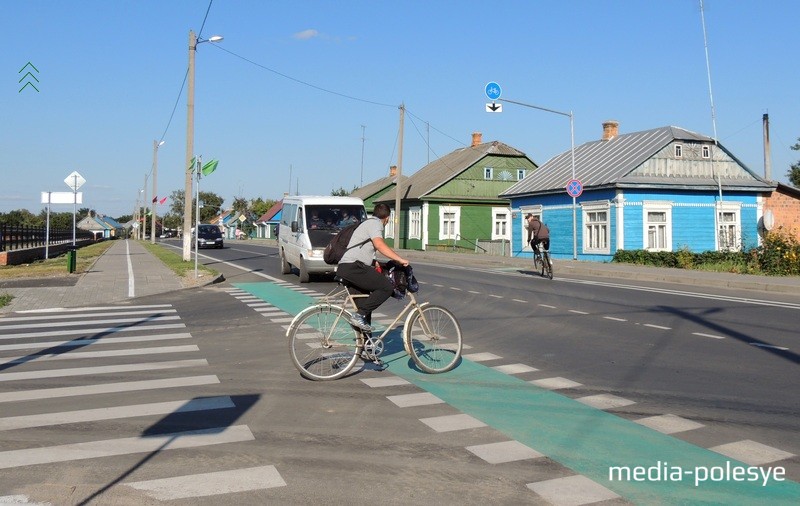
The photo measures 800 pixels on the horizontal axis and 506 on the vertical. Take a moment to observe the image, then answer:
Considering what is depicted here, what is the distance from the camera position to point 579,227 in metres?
35.2

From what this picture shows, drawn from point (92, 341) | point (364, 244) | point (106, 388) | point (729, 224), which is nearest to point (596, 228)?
point (729, 224)

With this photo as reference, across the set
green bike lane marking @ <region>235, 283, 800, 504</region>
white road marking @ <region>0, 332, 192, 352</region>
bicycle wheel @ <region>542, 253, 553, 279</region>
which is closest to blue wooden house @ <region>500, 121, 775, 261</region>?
bicycle wheel @ <region>542, 253, 553, 279</region>

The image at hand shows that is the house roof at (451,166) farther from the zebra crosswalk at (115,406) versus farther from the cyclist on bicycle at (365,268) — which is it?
the cyclist on bicycle at (365,268)

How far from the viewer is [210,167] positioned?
20.7 metres

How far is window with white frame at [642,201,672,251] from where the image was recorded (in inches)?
1281

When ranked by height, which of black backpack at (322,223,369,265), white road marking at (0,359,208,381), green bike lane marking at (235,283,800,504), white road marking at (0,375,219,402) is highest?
black backpack at (322,223,369,265)

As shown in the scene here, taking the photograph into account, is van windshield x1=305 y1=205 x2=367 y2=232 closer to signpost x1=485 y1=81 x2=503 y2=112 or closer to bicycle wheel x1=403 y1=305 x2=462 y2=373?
signpost x1=485 y1=81 x2=503 y2=112

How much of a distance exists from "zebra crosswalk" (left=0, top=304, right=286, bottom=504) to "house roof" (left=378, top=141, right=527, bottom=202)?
41.3m

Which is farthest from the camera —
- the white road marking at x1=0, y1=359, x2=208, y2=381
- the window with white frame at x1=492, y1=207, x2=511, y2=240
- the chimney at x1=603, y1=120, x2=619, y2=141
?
the window with white frame at x1=492, y1=207, x2=511, y2=240

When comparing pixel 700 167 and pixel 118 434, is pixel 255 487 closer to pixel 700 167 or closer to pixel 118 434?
pixel 118 434

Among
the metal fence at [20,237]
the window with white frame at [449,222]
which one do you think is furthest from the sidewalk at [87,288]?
the window with white frame at [449,222]

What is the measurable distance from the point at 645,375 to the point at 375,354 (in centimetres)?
288

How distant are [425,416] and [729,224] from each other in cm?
3172

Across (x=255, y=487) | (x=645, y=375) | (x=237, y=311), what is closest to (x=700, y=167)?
(x=237, y=311)
